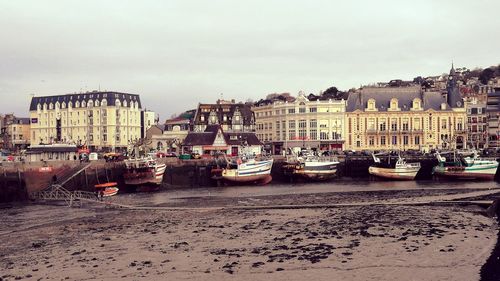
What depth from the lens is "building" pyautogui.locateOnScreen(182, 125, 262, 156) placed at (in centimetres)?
8519

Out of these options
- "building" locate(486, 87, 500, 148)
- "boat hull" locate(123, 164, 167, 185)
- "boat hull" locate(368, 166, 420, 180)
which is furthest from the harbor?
"building" locate(486, 87, 500, 148)

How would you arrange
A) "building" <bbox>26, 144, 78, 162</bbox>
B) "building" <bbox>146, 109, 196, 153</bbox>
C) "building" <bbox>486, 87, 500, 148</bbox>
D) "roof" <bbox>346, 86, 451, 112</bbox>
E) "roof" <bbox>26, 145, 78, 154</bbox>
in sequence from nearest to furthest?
"building" <bbox>26, 144, 78, 162</bbox>, "roof" <bbox>26, 145, 78, 154</bbox>, "roof" <bbox>346, 86, 451, 112</bbox>, "building" <bbox>146, 109, 196, 153</bbox>, "building" <bbox>486, 87, 500, 148</bbox>

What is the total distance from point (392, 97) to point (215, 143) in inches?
1367

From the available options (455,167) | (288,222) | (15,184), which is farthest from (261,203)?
(455,167)

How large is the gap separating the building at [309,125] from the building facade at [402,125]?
2.08 m

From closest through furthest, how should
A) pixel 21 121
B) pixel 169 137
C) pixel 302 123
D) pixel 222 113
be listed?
pixel 302 123
pixel 169 137
pixel 222 113
pixel 21 121

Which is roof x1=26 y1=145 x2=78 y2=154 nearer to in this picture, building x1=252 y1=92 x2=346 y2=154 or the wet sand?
the wet sand

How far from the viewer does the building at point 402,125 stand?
314 ft

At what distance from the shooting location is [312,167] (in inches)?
2731

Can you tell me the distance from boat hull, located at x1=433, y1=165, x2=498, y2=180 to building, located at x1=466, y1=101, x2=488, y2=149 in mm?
39672

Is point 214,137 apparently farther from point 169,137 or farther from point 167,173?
point 167,173

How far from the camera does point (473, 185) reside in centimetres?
6119

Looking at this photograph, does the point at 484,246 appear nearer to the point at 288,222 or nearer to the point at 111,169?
the point at 288,222

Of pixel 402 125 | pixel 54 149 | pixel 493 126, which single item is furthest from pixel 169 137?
pixel 493 126
